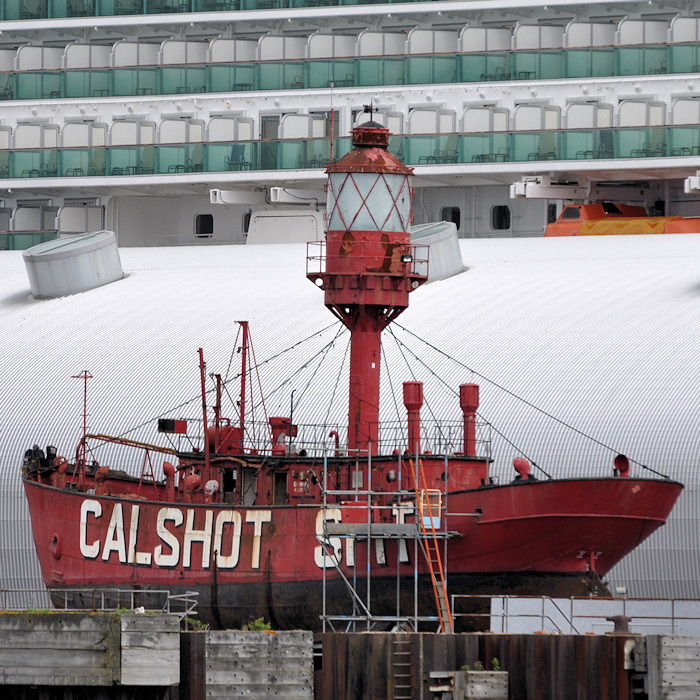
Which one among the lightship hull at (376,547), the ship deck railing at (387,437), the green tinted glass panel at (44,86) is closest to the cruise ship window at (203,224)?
the green tinted glass panel at (44,86)

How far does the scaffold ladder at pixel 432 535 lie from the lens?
3169 cm

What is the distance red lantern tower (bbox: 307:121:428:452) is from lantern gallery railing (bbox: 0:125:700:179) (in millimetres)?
20902

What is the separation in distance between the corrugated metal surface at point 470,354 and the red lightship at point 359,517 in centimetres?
413

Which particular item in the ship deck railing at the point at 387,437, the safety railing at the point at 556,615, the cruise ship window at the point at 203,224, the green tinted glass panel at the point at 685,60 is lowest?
the safety railing at the point at 556,615

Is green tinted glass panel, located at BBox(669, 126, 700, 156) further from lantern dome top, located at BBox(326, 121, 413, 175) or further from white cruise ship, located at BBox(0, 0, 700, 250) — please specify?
lantern dome top, located at BBox(326, 121, 413, 175)

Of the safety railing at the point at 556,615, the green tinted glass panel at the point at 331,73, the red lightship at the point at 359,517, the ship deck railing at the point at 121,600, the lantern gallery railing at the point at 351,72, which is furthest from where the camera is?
the green tinted glass panel at the point at 331,73

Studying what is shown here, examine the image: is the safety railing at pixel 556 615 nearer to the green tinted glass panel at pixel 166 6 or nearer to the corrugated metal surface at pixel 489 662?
the corrugated metal surface at pixel 489 662

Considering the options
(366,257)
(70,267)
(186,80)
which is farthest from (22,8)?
(366,257)

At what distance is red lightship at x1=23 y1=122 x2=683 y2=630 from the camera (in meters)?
32.5

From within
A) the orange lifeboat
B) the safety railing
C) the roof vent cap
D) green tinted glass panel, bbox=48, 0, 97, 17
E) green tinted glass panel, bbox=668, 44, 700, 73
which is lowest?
the safety railing

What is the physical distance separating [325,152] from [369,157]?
997 inches

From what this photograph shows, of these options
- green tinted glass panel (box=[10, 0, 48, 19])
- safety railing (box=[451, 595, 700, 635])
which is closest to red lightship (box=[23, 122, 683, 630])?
safety railing (box=[451, 595, 700, 635])

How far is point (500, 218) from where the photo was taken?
A: 63.1 metres

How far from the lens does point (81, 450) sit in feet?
135
